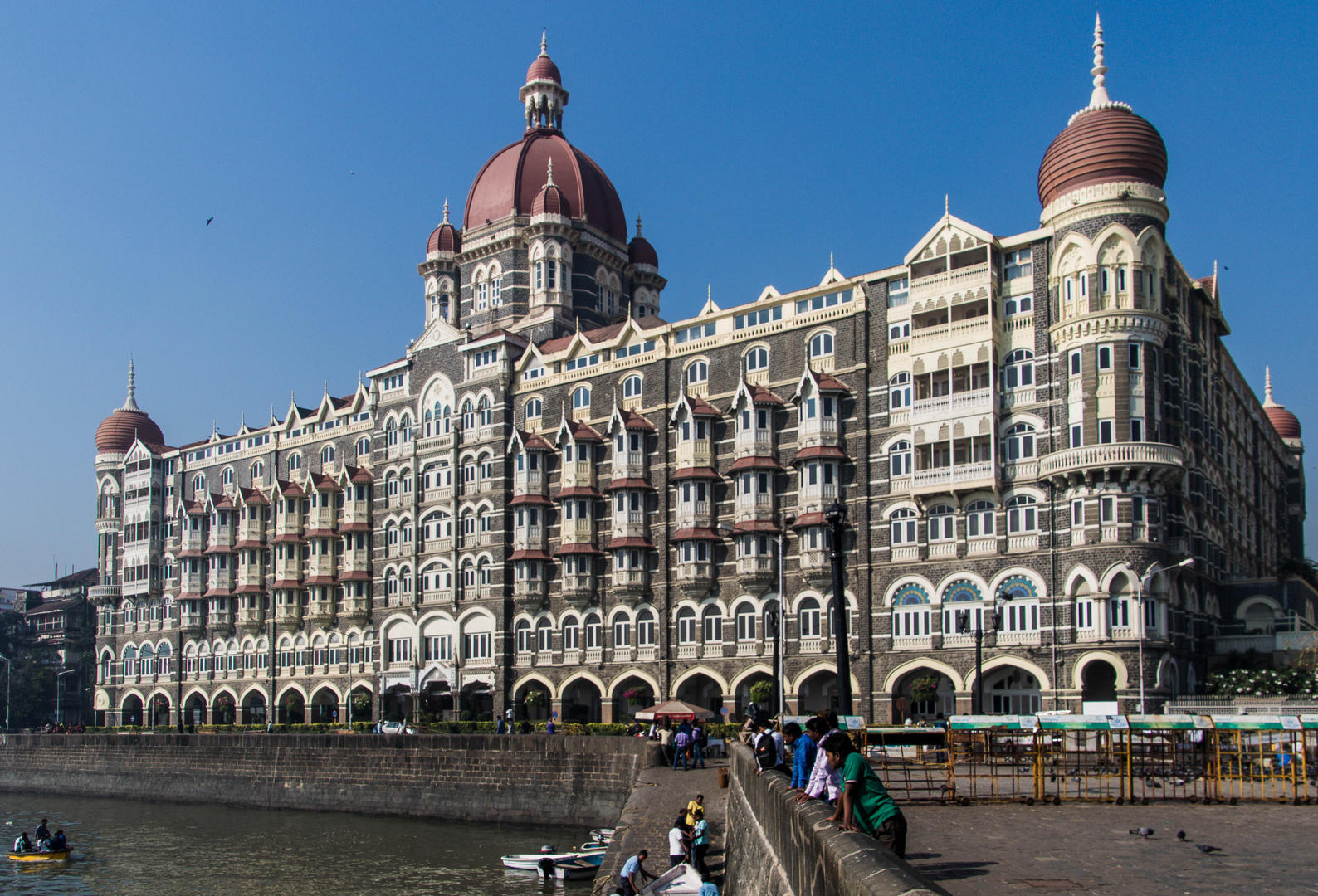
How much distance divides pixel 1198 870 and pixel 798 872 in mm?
6745

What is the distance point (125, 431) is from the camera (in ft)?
319

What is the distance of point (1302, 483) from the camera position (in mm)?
92875

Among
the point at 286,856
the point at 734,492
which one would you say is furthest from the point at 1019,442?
the point at 286,856

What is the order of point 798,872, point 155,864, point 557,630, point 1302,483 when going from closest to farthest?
1. point 798,872
2. point 155,864
3. point 557,630
4. point 1302,483

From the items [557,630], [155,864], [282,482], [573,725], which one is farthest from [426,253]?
[155,864]

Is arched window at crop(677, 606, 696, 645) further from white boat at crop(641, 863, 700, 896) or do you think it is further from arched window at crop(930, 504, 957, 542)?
white boat at crop(641, 863, 700, 896)

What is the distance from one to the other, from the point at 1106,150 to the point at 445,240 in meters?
45.8

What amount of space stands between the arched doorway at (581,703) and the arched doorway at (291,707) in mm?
23978

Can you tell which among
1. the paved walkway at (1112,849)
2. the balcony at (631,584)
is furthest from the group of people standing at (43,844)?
the paved walkway at (1112,849)

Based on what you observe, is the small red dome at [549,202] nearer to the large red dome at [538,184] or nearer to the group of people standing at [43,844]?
the large red dome at [538,184]

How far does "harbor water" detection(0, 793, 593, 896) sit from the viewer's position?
1556 inches

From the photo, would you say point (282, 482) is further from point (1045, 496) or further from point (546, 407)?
point (1045, 496)

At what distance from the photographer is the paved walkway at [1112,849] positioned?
1567 cm

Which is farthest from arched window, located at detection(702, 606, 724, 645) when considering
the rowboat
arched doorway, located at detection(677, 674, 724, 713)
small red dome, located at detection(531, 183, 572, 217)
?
small red dome, located at detection(531, 183, 572, 217)
